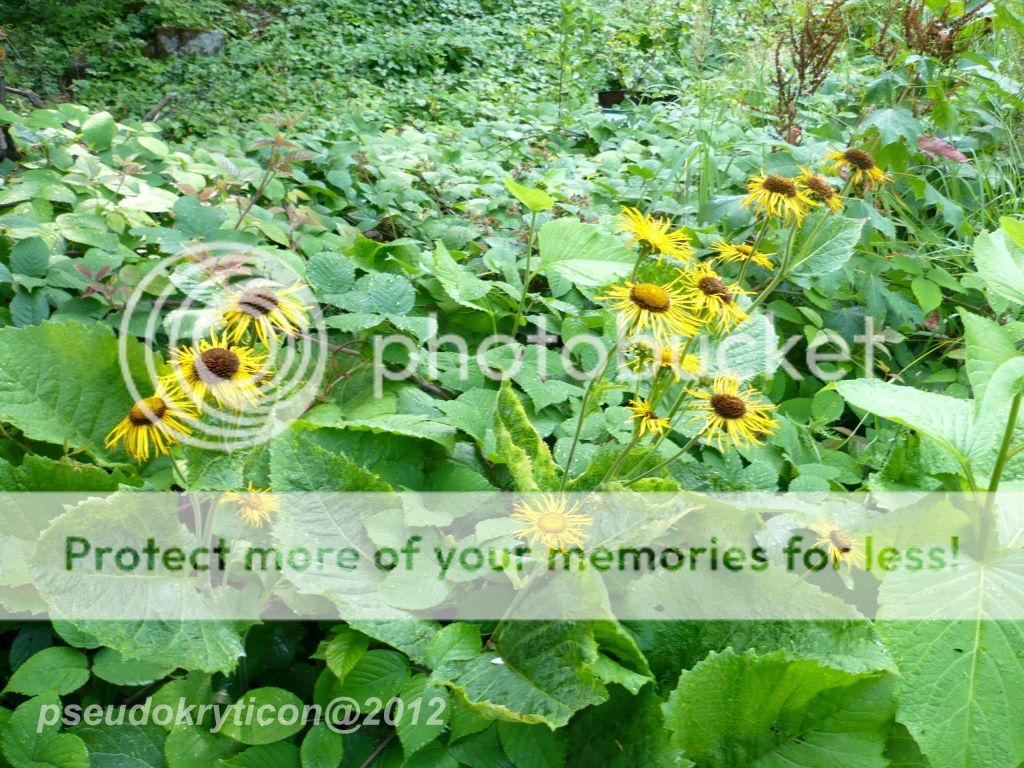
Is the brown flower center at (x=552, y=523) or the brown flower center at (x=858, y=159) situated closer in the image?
the brown flower center at (x=552, y=523)

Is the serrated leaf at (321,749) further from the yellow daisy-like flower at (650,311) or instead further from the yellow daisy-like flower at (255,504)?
the yellow daisy-like flower at (650,311)

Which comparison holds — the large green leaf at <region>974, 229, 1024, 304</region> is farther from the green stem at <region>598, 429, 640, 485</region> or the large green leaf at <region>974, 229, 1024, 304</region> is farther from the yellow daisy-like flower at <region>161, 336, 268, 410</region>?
the yellow daisy-like flower at <region>161, 336, 268, 410</region>

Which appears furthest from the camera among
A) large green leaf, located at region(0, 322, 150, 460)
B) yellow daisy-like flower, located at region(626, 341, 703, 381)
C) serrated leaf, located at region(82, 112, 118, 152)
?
serrated leaf, located at region(82, 112, 118, 152)

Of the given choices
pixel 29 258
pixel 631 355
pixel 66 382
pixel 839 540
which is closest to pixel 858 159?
pixel 631 355

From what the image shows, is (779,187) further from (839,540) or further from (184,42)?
(184,42)

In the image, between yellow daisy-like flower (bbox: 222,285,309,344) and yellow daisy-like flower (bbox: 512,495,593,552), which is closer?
yellow daisy-like flower (bbox: 512,495,593,552)

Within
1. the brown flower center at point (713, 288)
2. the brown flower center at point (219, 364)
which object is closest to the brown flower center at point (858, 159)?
the brown flower center at point (713, 288)

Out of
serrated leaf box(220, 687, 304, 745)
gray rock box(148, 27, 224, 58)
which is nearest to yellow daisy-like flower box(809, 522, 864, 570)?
serrated leaf box(220, 687, 304, 745)
